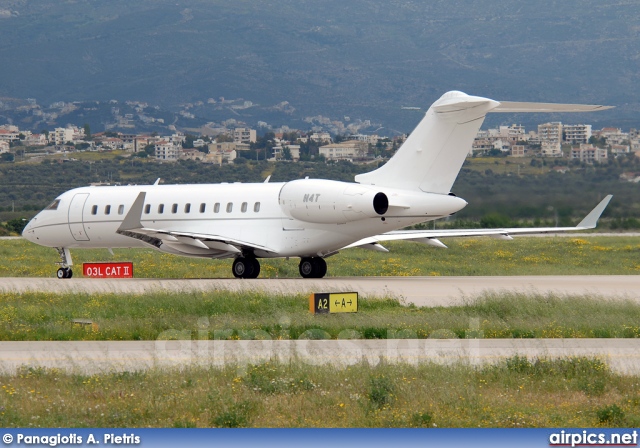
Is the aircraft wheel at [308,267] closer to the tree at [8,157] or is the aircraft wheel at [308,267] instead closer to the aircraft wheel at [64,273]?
the aircraft wheel at [64,273]

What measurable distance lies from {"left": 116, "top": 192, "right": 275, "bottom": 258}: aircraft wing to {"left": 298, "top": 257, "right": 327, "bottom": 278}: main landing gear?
1364mm

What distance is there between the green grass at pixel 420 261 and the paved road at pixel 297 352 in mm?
18174

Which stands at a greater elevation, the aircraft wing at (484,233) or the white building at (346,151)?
the white building at (346,151)

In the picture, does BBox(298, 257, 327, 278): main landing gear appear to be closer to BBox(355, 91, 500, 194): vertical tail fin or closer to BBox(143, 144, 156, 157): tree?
BBox(355, 91, 500, 194): vertical tail fin

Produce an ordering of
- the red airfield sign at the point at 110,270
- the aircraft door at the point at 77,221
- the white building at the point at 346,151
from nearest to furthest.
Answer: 1. the red airfield sign at the point at 110,270
2. the aircraft door at the point at 77,221
3. the white building at the point at 346,151

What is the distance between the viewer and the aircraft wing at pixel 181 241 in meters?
32.2

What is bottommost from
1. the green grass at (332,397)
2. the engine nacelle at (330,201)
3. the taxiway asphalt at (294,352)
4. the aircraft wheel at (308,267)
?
the aircraft wheel at (308,267)

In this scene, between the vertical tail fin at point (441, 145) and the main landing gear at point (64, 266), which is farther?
the main landing gear at point (64, 266)

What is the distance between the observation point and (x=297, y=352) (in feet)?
54.9

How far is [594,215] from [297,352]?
16927mm

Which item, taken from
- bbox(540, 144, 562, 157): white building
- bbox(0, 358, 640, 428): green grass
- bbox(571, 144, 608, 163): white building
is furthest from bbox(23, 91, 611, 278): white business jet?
bbox(0, 358, 640, 428): green grass

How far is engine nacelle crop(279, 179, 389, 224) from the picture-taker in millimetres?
30203

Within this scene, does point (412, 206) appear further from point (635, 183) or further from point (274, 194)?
point (635, 183)

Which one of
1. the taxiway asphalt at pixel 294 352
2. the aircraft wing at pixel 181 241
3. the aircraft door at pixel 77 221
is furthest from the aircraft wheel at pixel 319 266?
the taxiway asphalt at pixel 294 352
